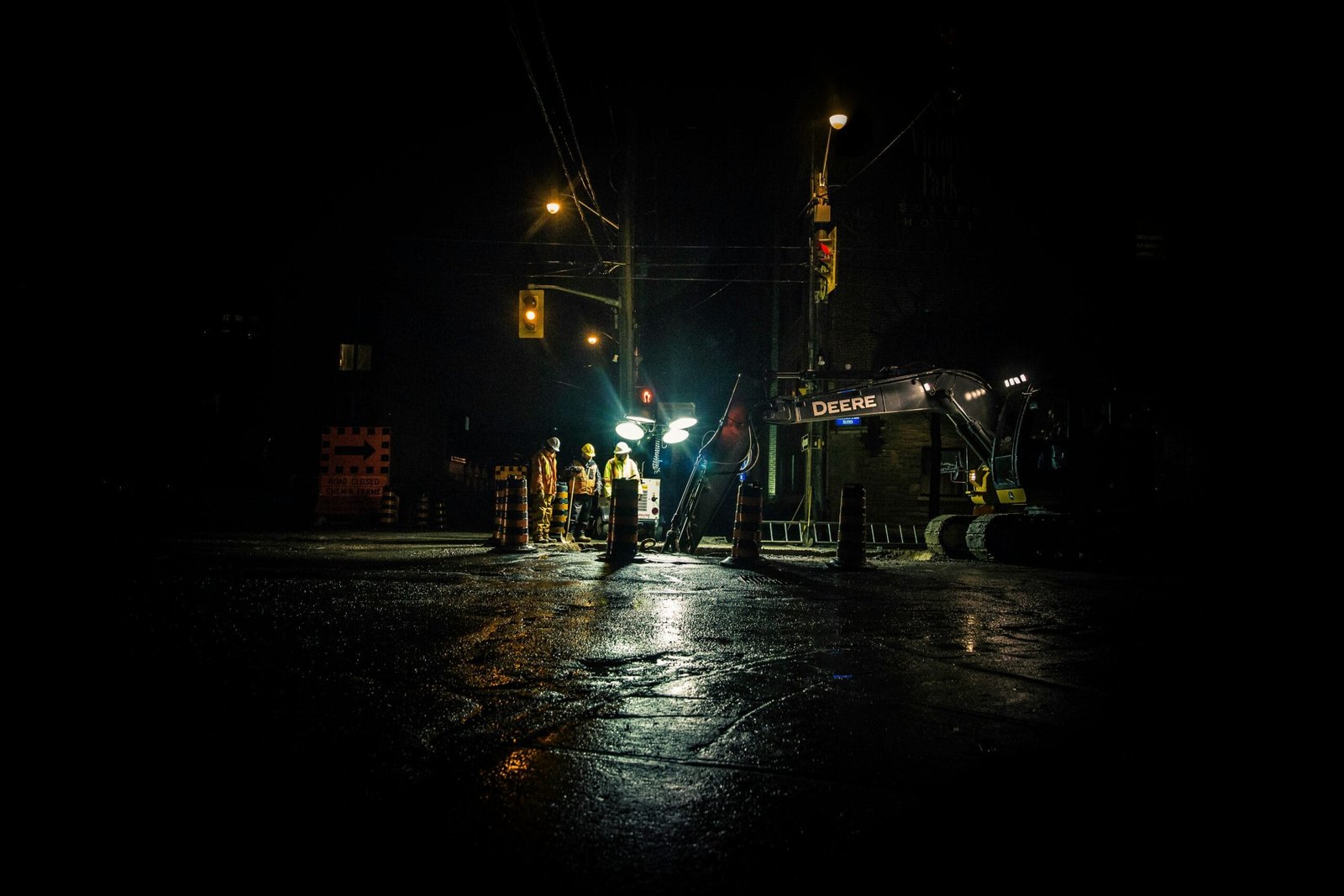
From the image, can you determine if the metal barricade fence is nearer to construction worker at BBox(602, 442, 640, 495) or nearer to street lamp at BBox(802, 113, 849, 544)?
street lamp at BBox(802, 113, 849, 544)

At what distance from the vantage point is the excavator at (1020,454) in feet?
41.3

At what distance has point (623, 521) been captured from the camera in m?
12.1

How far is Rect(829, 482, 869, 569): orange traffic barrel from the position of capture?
11.5 meters

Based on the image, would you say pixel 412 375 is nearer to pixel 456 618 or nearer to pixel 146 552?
pixel 146 552

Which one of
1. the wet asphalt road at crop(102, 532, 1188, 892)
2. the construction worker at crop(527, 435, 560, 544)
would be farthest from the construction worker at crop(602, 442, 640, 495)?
the wet asphalt road at crop(102, 532, 1188, 892)

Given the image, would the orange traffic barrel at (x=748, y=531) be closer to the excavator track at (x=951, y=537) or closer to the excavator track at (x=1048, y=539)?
the excavator track at (x=1048, y=539)

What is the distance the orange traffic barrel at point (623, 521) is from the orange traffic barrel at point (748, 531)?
1.42 meters

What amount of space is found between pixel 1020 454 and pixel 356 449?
59.2 ft

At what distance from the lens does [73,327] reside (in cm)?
3111

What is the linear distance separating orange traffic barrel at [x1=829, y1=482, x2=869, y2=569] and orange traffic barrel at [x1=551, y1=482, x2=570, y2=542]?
6.56m

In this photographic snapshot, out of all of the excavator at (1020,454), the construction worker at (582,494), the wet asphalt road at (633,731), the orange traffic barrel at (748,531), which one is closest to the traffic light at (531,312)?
the construction worker at (582,494)

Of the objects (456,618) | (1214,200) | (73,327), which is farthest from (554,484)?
(73,327)

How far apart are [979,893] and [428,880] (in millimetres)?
1414

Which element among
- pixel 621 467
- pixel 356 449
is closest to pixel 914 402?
pixel 621 467
